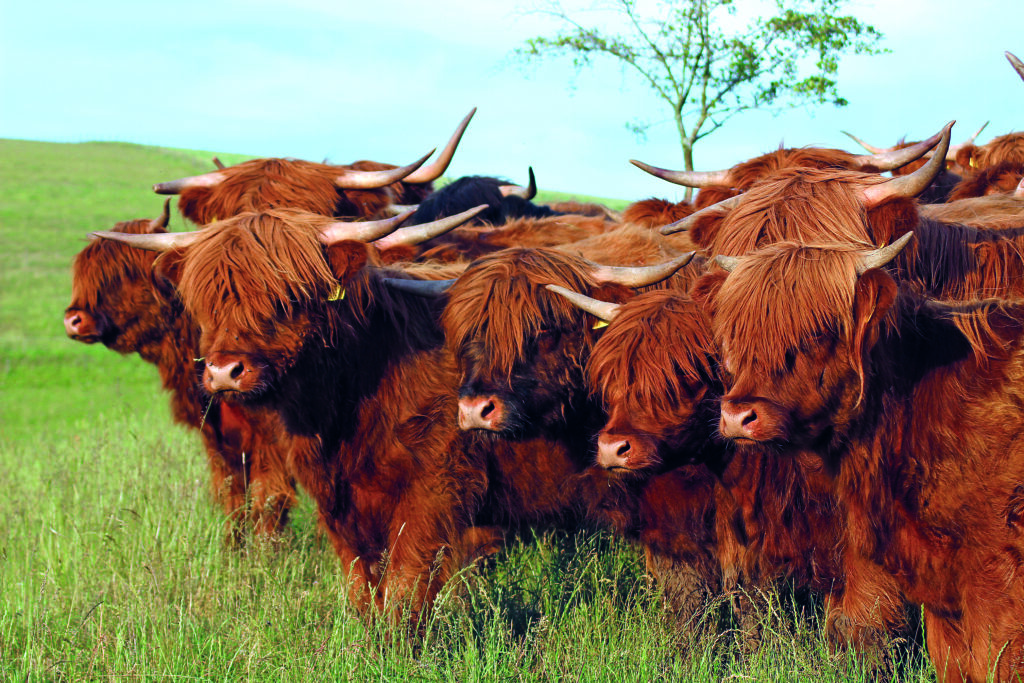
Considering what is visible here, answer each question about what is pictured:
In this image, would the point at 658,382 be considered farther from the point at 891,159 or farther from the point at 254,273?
the point at 891,159

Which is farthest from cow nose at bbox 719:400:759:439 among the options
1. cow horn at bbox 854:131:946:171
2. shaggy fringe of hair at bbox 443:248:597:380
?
cow horn at bbox 854:131:946:171

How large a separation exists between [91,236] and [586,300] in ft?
9.73

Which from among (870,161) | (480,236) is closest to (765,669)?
(870,161)

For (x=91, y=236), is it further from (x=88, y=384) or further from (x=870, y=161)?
(x=88, y=384)

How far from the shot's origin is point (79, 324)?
5.30 metres

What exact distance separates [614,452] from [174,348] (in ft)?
11.3

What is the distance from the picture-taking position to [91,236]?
16.4 ft

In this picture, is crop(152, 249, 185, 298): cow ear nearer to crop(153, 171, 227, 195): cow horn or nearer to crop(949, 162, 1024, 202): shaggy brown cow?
crop(153, 171, 227, 195): cow horn

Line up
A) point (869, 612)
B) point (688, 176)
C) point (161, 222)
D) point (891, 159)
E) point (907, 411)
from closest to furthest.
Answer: point (907, 411) < point (869, 612) < point (891, 159) < point (688, 176) < point (161, 222)

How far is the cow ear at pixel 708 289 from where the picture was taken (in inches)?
138

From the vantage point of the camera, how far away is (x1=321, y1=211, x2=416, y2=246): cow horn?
406 centimetres

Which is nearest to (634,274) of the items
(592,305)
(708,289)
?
(592,305)

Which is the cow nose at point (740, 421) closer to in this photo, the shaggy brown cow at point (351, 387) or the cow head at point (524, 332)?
the cow head at point (524, 332)

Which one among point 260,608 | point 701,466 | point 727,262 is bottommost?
point 260,608
